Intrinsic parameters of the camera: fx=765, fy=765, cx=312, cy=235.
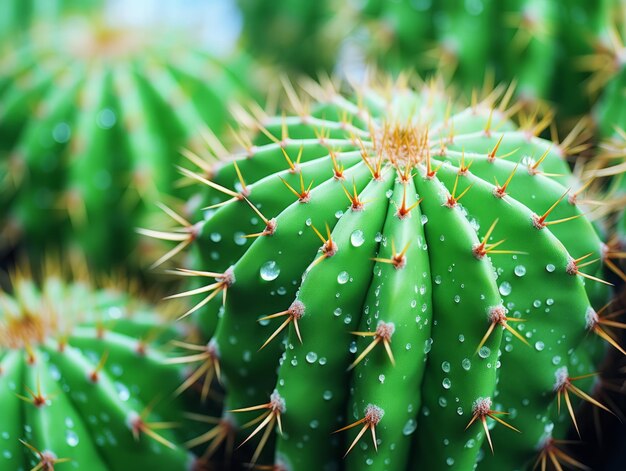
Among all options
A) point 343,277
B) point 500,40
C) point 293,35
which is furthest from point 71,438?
point 293,35

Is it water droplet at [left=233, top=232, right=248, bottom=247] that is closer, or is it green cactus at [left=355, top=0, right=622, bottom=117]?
water droplet at [left=233, top=232, right=248, bottom=247]

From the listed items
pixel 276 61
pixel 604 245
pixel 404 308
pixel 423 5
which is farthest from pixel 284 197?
pixel 276 61

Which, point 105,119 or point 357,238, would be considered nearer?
point 357,238

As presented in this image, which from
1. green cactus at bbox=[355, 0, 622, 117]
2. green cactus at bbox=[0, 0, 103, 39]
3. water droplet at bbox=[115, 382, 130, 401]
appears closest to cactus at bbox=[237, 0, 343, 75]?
green cactus at bbox=[355, 0, 622, 117]

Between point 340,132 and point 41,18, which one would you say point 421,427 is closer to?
point 340,132

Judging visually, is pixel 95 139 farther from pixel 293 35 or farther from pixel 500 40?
pixel 500 40

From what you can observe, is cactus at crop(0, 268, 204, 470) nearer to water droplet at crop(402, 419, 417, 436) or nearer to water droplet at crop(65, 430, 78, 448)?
water droplet at crop(65, 430, 78, 448)
